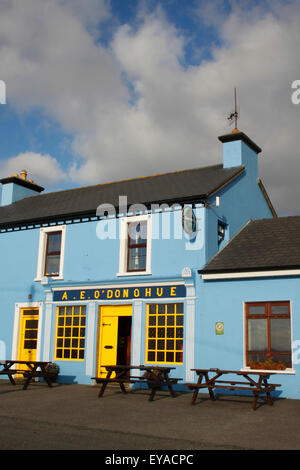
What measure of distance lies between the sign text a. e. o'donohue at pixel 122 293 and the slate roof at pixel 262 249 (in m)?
1.17

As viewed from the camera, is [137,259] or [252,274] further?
[137,259]

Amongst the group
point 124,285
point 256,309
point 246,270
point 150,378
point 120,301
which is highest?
point 246,270

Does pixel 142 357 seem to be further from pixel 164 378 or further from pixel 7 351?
pixel 7 351

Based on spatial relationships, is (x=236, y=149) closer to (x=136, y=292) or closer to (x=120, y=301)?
(x=136, y=292)

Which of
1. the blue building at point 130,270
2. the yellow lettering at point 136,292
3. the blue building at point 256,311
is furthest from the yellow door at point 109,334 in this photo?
the blue building at point 256,311

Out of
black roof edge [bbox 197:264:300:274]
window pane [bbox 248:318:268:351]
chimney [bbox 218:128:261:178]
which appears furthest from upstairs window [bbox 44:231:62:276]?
window pane [bbox 248:318:268:351]

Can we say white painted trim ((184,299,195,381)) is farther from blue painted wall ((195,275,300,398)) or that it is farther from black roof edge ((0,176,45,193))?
black roof edge ((0,176,45,193))

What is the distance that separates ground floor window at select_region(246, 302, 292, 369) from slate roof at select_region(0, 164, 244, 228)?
376 cm

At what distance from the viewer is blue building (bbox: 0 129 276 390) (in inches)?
551

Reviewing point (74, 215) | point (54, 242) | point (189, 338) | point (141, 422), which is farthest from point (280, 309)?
point (54, 242)

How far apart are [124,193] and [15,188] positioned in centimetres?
678

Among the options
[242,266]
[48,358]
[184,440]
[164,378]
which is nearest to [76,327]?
[48,358]

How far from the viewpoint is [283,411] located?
10016 mm

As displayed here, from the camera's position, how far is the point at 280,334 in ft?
41.6
